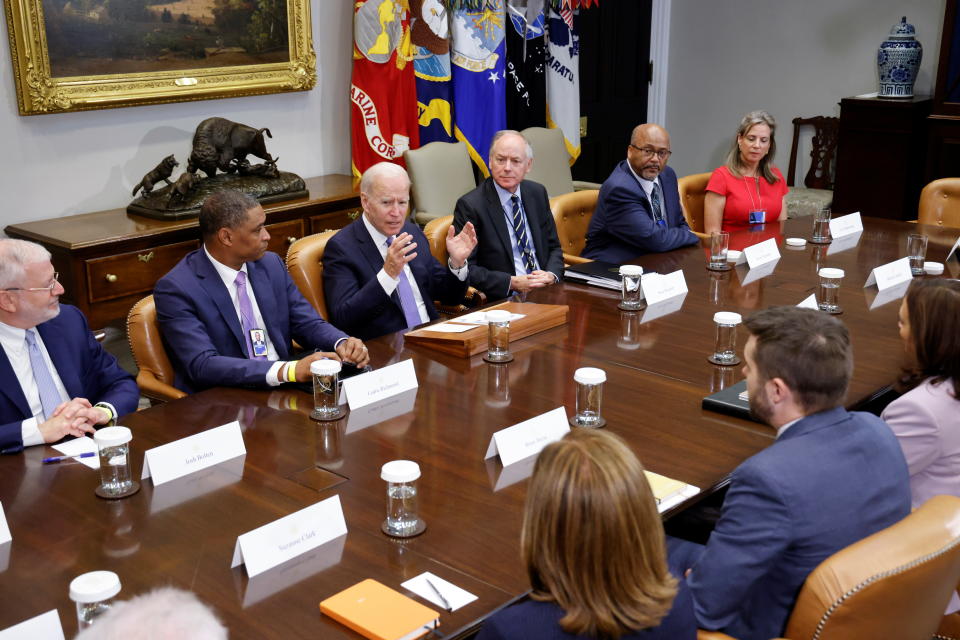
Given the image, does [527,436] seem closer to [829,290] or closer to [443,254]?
[829,290]

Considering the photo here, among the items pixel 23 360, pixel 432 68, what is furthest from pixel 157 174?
pixel 23 360

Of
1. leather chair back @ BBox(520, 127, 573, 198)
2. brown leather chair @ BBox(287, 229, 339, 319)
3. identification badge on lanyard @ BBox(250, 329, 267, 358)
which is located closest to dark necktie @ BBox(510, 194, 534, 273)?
brown leather chair @ BBox(287, 229, 339, 319)

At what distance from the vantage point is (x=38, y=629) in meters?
1.56

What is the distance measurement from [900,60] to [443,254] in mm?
4326

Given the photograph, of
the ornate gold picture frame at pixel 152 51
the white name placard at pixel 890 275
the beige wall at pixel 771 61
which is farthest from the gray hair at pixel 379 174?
the beige wall at pixel 771 61

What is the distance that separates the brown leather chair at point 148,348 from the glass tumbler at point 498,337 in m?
0.97

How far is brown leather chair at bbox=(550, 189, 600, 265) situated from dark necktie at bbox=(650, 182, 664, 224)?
0.91 feet

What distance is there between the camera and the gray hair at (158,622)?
0.95 metres

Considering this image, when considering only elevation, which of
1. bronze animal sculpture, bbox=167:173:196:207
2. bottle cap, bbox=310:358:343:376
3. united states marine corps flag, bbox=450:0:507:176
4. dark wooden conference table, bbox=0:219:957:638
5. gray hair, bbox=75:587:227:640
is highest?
united states marine corps flag, bbox=450:0:507:176

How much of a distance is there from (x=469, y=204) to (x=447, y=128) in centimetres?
204

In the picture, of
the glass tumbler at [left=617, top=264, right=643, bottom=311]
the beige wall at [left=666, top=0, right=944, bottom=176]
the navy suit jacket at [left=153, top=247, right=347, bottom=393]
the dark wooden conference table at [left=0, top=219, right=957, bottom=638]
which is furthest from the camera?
the beige wall at [left=666, top=0, right=944, bottom=176]

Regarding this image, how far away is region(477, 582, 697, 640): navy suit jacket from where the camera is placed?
140cm

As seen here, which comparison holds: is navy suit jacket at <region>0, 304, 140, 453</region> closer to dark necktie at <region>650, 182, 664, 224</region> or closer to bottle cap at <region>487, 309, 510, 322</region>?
bottle cap at <region>487, 309, 510, 322</region>

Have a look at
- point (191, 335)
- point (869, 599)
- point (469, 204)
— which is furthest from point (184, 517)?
point (469, 204)
